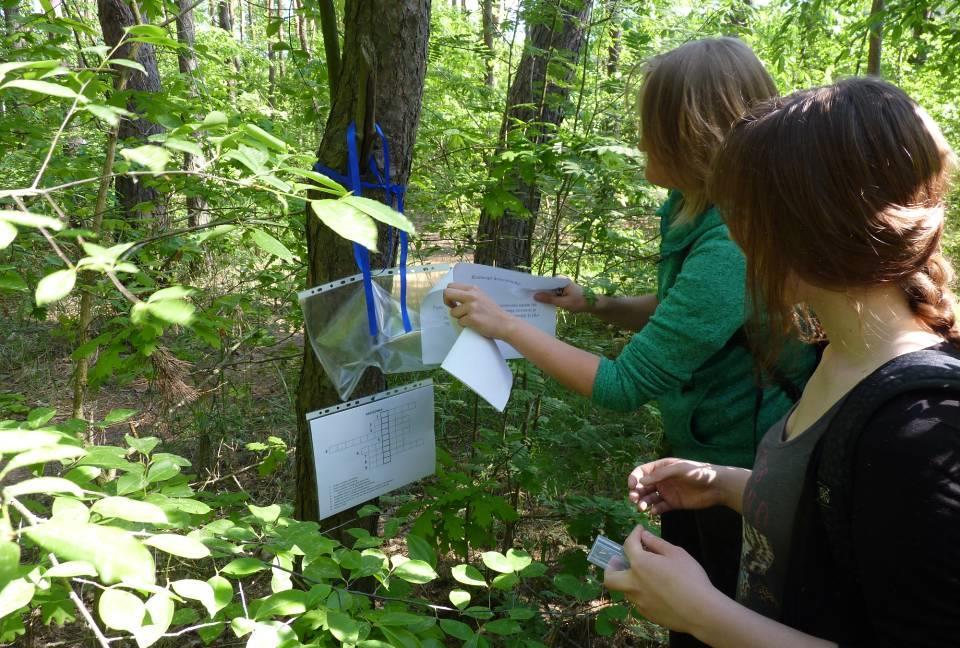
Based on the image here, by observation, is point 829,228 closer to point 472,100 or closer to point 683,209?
point 683,209

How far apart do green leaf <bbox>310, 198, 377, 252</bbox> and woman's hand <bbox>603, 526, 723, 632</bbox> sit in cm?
66

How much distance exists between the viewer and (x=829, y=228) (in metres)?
0.85

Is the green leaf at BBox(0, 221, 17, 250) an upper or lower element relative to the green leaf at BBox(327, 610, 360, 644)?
upper

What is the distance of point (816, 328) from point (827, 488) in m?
0.47

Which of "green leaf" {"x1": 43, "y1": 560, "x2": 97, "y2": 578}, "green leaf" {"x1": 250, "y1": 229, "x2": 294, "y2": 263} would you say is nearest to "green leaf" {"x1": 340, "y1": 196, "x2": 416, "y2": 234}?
"green leaf" {"x1": 250, "y1": 229, "x2": 294, "y2": 263}

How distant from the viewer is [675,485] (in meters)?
1.39

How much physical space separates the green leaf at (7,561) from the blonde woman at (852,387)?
841 millimetres

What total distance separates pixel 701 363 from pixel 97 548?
46.3 inches

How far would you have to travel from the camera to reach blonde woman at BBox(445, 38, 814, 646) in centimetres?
137

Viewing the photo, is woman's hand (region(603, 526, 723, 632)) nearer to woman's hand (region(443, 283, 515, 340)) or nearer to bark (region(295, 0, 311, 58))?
woman's hand (region(443, 283, 515, 340))

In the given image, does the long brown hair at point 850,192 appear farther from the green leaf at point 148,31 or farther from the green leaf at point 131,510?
the green leaf at point 148,31

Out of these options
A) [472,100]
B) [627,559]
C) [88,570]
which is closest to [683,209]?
[627,559]

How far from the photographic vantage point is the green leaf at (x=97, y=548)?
0.60m

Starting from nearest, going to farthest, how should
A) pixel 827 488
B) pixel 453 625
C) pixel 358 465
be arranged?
pixel 827 488, pixel 453 625, pixel 358 465
